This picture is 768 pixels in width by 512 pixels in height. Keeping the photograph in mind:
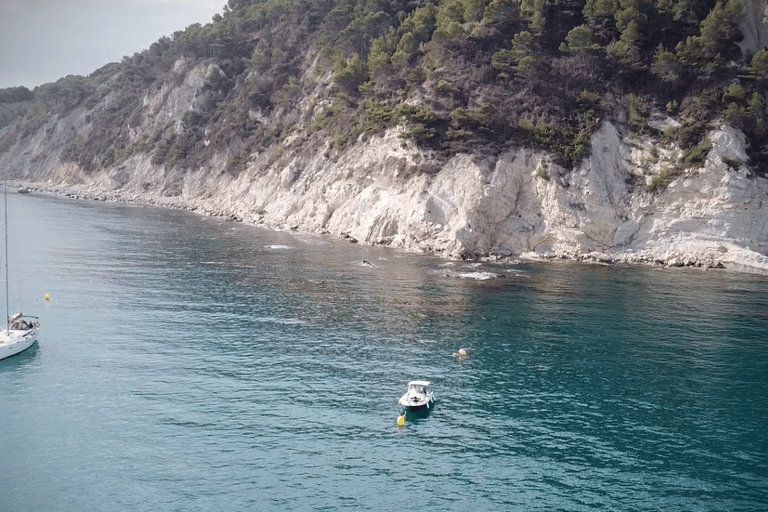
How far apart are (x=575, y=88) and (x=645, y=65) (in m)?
10.5

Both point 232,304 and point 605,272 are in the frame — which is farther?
point 605,272

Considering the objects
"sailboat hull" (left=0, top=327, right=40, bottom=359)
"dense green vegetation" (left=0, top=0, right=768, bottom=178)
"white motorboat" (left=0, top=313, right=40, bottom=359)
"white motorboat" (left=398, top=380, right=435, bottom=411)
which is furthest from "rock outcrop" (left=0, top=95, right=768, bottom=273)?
"sailboat hull" (left=0, top=327, right=40, bottom=359)

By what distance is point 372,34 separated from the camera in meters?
126

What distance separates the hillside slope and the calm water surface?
42.8ft

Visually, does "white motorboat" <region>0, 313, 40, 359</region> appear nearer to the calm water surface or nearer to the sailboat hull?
the sailboat hull

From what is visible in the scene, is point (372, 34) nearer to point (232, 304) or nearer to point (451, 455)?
point (232, 304)

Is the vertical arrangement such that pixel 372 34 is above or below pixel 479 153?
above

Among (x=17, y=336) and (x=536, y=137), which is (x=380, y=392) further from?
(x=536, y=137)

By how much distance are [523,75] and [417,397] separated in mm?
71745

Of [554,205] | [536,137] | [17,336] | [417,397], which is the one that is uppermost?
[536,137]

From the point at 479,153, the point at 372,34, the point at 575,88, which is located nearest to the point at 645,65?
the point at 575,88

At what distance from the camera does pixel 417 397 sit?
37.2 meters

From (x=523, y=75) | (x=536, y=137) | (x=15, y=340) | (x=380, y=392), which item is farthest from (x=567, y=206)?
(x=15, y=340)

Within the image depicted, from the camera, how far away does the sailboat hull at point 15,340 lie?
44250 millimetres
